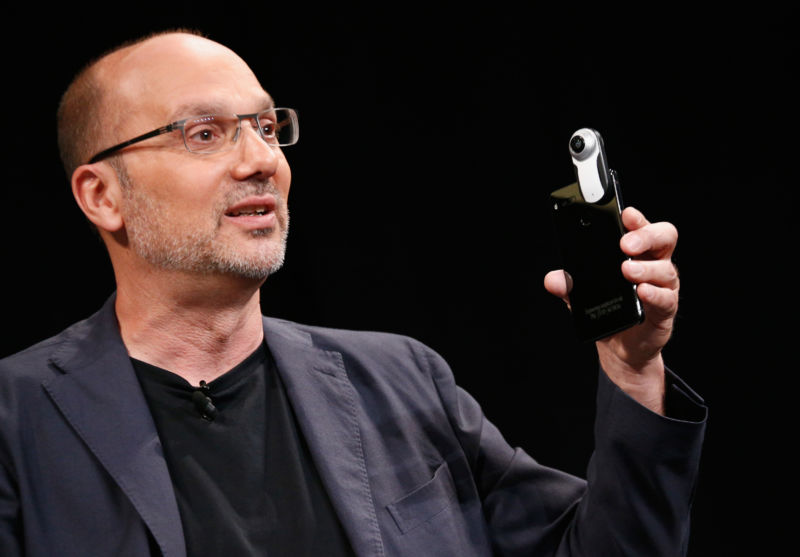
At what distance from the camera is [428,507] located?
1.51 meters

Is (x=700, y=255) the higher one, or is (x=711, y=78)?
(x=711, y=78)

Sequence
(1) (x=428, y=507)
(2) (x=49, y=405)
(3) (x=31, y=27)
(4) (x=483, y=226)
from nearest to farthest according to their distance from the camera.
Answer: (2) (x=49, y=405), (1) (x=428, y=507), (3) (x=31, y=27), (4) (x=483, y=226)

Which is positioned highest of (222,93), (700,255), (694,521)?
(222,93)

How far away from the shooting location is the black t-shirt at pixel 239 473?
4.55ft

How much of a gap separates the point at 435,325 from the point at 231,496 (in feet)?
3.40

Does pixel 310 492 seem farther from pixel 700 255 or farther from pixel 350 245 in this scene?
pixel 700 255

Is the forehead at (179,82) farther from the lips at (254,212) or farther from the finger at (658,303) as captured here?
the finger at (658,303)

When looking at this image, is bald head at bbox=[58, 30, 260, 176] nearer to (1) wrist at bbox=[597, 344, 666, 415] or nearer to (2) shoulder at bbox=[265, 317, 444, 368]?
(2) shoulder at bbox=[265, 317, 444, 368]

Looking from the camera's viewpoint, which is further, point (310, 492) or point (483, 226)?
point (483, 226)

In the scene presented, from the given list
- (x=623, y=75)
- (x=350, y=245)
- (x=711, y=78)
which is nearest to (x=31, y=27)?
(x=350, y=245)

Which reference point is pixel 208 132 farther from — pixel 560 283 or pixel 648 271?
pixel 648 271

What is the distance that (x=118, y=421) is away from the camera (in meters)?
1.39

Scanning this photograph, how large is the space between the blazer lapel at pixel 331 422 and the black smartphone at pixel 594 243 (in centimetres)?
49

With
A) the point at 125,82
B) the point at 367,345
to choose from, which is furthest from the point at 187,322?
the point at 125,82
